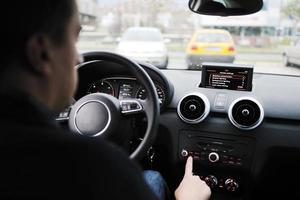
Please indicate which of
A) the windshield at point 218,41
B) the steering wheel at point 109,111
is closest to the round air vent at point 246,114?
the windshield at point 218,41

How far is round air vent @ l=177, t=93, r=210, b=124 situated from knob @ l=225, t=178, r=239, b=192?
46 centimetres

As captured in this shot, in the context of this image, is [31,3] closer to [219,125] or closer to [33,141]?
[33,141]

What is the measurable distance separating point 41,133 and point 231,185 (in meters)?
2.22

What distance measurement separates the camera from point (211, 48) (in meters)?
4.39

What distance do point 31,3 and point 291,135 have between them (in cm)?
218

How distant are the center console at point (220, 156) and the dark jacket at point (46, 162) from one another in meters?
1.93

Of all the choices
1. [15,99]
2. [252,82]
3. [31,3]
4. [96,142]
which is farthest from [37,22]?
[252,82]

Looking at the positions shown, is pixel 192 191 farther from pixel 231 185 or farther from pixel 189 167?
pixel 231 185

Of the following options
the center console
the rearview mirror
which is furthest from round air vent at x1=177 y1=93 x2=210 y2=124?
the rearview mirror

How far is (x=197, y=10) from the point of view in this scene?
94.7 inches

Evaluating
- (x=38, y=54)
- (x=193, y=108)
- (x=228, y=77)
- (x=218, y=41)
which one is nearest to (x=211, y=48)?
(x=218, y=41)

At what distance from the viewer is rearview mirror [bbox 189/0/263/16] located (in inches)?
86.9

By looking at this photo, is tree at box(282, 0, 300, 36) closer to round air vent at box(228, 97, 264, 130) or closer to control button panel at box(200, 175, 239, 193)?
round air vent at box(228, 97, 264, 130)

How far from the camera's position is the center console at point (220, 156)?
2908 mm
